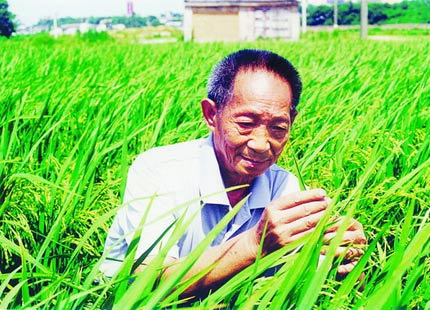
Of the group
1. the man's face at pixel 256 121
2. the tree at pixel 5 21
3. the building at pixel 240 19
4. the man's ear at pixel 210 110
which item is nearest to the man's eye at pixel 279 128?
the man's face at pixel 256 121

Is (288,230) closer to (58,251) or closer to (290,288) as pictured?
(290,288)

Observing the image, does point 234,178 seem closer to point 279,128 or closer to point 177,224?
point 279,128

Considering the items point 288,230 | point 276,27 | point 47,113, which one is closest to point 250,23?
point 276,27

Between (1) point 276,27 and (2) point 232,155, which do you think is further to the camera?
(1) point 276,27

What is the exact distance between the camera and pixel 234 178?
4.77 feet

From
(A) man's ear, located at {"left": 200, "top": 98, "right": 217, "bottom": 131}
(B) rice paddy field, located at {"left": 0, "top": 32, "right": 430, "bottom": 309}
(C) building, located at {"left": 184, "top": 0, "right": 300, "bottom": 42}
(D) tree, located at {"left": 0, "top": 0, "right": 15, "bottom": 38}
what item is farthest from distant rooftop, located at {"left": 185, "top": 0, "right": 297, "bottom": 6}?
(A) man's ear, located at {"left": 200, "top": 98, "right": 217, "bottom": 131}

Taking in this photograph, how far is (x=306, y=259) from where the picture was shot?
959 millimetres

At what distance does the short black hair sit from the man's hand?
283mm

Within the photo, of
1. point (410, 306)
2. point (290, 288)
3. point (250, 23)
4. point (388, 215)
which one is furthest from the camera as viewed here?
point (250, 23)

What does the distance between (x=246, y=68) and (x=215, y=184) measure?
23cm

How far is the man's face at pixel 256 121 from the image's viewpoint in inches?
51.8

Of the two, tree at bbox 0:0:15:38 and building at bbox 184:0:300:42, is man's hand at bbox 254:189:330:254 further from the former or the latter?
tree at bbox 0:0:15:38

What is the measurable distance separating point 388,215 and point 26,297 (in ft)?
3.07

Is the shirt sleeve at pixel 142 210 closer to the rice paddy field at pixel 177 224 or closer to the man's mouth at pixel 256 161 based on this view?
the rice paddy field at pixel 177 224
